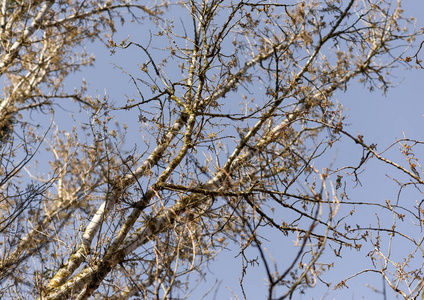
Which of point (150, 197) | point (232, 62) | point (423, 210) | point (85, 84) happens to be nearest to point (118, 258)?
point (150, 197)

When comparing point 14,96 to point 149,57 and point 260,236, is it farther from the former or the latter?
point 260,236

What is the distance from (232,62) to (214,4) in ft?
3.05

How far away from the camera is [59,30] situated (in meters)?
10.7

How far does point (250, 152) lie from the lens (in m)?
5.55

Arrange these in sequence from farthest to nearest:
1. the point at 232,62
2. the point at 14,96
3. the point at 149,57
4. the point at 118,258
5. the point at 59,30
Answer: the point at 59,30, the point at 14,96, the point at 232,62, the point at 149,57, the point at 118,258

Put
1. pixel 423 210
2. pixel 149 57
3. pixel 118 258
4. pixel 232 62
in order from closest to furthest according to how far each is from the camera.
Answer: pixel 423 210
pixel 118 258
pixel 149 57
pixel 232 62

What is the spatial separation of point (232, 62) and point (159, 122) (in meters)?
1.37

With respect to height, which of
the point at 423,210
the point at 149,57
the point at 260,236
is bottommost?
the point at 260,236

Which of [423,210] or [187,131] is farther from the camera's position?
[187,131]

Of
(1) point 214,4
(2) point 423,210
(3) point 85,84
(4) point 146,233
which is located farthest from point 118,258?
(3) point 85,84

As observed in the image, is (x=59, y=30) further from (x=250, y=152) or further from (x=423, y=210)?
(x=423, y=210)

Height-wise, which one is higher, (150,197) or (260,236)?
(260,236)

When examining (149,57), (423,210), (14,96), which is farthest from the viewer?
(14,96)

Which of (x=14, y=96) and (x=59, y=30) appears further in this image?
(x=59, y=30)
